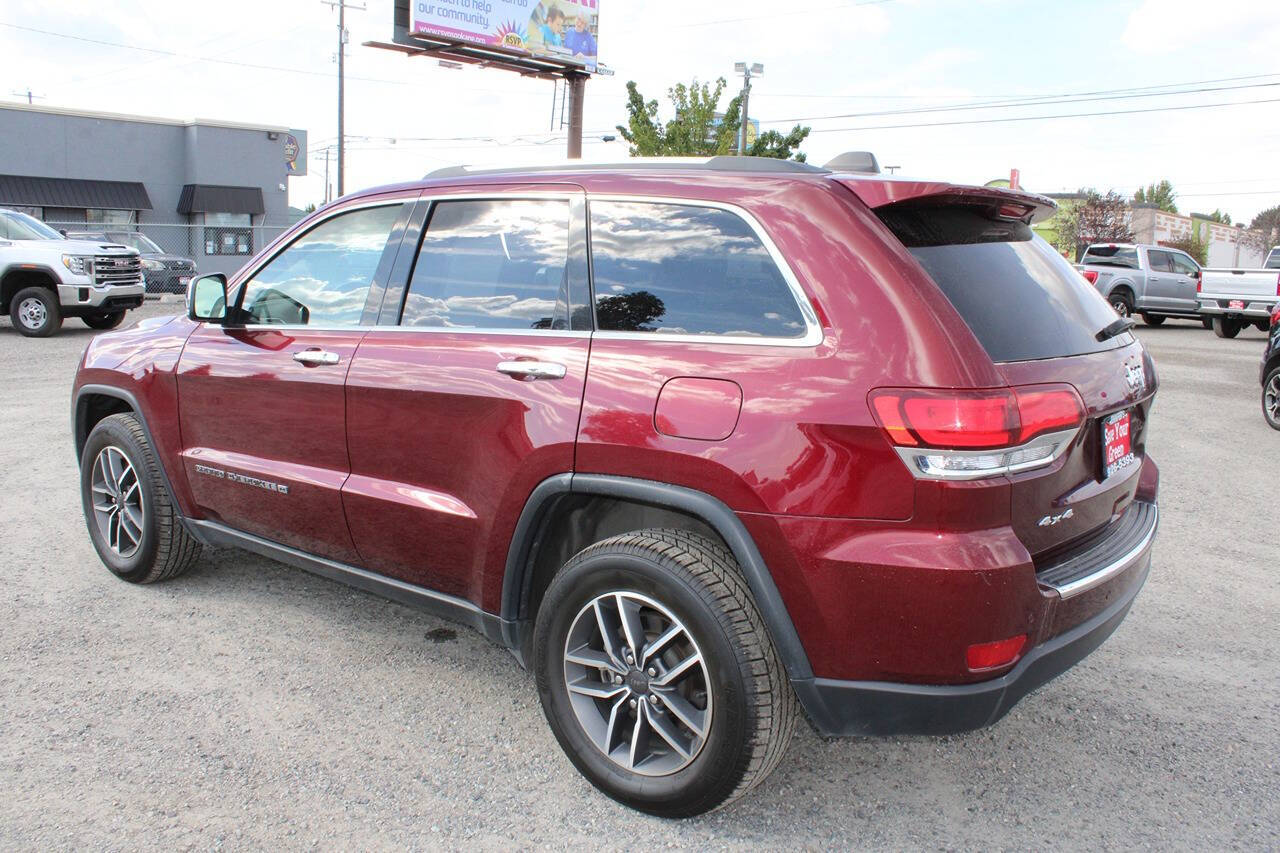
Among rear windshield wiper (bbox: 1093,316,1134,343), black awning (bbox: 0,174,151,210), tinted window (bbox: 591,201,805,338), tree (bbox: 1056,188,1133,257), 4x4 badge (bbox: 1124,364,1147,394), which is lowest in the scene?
4x4 badge (bbox: 1124,364,1147,394)

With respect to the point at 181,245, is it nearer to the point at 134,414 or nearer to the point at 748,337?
the point at 134,414

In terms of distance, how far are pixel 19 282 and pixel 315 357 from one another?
48.2 feet

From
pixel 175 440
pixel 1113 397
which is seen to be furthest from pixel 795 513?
pixel 175 440

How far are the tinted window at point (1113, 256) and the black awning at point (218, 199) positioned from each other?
1211 inches

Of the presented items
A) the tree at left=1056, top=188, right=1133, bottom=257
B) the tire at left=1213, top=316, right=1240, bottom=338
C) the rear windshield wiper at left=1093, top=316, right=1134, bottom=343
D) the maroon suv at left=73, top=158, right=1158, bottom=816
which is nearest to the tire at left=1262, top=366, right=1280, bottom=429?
the maroon suv at left=73, top=158, right=1158, bottom=816

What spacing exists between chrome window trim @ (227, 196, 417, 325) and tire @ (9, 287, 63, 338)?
44.9ft

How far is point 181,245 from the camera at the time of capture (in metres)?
35.8

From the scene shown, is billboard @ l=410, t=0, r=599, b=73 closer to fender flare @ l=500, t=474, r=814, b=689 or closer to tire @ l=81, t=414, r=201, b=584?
tire @ l=81, t=414, r=201, b=584

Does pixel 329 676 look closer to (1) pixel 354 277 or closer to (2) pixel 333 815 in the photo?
(2) pixel 333 815

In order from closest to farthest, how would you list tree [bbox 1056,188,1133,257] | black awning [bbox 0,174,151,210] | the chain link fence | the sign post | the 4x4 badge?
the 4x4 badge → the chain link fence → the sign post → black awning [bbox 0,174,151,210] → tree [bbox 1056,188,1133,257]

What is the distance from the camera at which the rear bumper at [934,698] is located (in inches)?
97.5

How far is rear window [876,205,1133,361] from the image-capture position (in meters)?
2.62

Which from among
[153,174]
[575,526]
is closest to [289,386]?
[575,526]

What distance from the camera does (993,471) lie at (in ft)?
7.82
